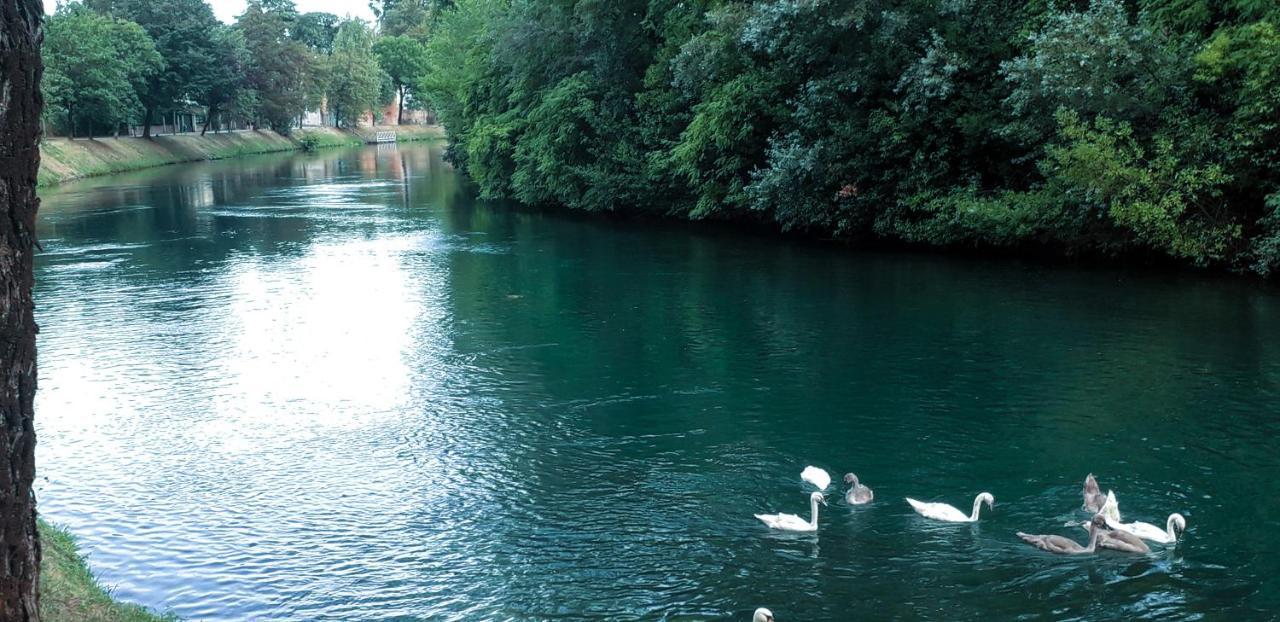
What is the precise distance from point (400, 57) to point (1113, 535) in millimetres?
137872

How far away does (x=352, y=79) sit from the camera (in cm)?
12262

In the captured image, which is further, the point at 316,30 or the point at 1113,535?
the point at 316,30

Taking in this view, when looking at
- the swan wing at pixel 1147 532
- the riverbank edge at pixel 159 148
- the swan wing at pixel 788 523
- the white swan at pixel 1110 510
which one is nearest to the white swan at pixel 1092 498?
the white swan at pixel 1110 510

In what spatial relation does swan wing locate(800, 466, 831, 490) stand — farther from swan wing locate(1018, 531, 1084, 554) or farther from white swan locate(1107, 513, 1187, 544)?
white swan locate(1107, 513, 1187, 544)

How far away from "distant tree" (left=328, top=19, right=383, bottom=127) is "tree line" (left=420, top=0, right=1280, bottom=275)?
80.4 meters

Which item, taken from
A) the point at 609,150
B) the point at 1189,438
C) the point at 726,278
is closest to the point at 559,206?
the point at 609,150

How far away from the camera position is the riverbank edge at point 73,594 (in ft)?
27.6

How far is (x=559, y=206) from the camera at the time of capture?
4981cm

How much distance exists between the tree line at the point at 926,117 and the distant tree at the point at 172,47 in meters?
52.1

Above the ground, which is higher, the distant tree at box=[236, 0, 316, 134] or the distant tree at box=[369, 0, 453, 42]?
the distant tree at box=[369, 0, 453, 42]

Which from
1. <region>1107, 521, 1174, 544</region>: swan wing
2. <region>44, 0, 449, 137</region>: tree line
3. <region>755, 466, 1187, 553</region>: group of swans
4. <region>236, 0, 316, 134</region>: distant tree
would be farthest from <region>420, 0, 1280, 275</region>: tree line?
<region>236, 0, 316, 134</region>: distant tree

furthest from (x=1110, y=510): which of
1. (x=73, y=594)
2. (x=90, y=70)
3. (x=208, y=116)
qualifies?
(x=208, y=116)

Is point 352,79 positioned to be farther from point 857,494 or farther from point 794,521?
point 794,521

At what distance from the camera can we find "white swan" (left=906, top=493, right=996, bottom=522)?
12.1 metres
